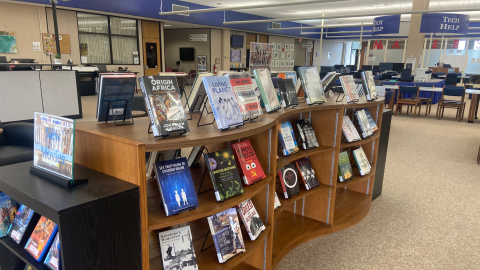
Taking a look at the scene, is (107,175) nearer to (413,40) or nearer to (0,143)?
(0,143)

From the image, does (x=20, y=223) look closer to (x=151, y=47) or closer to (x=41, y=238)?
(x=41, y=238)

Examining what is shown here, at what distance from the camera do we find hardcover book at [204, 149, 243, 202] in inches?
66.7

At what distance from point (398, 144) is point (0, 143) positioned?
6154mm

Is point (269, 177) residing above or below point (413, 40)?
below

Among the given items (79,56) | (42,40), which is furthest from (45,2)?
(79,56)

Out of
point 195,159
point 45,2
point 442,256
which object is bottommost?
point 442,256

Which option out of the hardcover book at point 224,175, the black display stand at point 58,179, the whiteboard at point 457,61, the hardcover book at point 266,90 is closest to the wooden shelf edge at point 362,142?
the hardcover book at point 266,90

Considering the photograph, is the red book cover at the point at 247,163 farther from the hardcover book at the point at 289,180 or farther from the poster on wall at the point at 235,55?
the poster on wall at the point at 235,55

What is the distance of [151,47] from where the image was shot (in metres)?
12.7

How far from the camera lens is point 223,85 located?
5.74ft

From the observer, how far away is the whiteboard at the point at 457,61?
1837cm

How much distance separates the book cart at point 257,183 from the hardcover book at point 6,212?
1.30ft

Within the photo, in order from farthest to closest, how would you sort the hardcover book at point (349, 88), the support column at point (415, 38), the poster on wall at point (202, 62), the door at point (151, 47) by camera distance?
the poster on wall at point (202, 62), the door at point (151, 47), the support column at point (415, 38), the hardcover book at point (349, 88)

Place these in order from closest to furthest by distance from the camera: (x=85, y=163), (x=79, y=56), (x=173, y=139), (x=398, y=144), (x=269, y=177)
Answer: (x=173, y=139) < (x=85, y=163) < (x=269, y=177) < (x=398, y=144) < (x=79, y=56)
